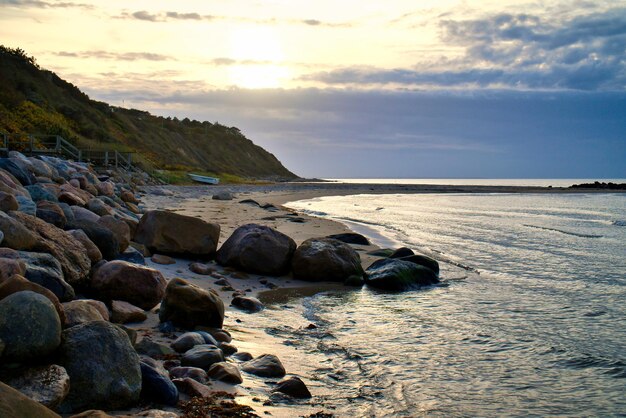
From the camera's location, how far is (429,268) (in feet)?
38.1

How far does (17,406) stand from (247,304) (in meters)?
5.34

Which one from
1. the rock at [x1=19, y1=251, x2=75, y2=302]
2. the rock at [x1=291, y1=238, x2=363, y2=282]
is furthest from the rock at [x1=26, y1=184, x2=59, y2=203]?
the rock at [x1=291, y1=238, x2=363, y2=282]

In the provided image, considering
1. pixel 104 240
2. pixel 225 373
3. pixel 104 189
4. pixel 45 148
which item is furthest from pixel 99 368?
pixel 45 148

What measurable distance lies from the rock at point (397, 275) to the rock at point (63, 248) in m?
5.41

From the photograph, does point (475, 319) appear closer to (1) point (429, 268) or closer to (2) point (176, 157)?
(1) point (429, 268)

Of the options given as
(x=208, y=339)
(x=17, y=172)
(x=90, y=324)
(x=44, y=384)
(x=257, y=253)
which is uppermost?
(x=17, y=172)

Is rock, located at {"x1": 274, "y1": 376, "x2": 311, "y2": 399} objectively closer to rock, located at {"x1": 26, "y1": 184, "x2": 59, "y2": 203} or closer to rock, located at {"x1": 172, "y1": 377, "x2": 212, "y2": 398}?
rock, located at {"x1": 172, "y1": 377, "x2": 212, "y2": 398}

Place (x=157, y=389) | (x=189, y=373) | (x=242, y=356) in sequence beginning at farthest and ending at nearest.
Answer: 1. (x=242, y=356)
2. (x=189, y=373)
3. (x=157, y=389)

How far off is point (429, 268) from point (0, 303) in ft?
28.7

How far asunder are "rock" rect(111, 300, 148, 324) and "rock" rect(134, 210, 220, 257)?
13.3ft

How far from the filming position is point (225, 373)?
520 centimetres

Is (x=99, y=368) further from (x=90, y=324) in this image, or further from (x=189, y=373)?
(x=189, y=373)

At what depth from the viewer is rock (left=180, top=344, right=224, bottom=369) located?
5383mm

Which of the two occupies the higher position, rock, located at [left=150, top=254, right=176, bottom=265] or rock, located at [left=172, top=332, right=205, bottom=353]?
rock, located at [left=150, top=254, right=176, bottom=265]
